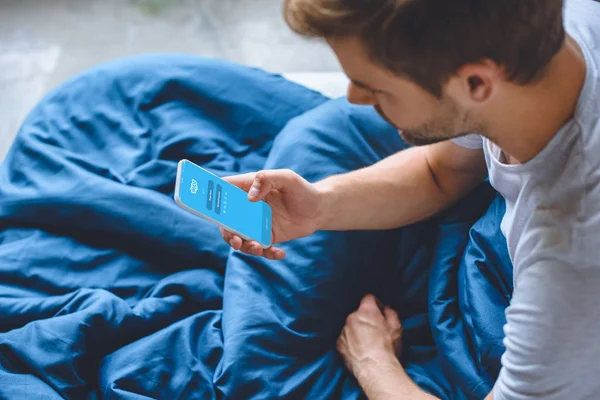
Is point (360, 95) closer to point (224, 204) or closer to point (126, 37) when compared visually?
point (224, 204)

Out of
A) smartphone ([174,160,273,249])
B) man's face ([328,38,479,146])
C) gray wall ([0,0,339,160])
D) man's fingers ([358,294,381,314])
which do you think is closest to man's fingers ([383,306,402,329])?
man's fingers ([358,294,381,314])

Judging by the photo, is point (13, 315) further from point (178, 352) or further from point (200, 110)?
Answer: point (200, 110)

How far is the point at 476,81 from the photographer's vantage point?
2.33 ft

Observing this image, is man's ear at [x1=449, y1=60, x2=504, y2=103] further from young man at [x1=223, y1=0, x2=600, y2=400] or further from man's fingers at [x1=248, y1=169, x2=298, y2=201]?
man's fingers at [x1=248, y1=169, x2=298, y2=201]

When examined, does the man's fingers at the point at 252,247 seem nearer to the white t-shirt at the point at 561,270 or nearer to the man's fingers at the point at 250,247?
the man's fingers at the point at 250,247

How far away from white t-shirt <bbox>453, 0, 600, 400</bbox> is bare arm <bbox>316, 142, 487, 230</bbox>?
30cm

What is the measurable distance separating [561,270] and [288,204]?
0.42 meters

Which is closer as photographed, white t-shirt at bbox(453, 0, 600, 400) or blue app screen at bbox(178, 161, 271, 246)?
white t-shirt at bbox(453, 0, 600, 400)

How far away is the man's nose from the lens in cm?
79

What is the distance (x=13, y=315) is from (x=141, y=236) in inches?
8.5

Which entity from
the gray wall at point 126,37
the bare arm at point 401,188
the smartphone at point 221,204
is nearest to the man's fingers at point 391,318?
the bare arm at point 401,188

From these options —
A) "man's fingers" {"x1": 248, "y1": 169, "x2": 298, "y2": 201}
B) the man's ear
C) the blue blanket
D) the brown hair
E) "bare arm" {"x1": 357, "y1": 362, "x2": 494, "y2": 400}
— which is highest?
the brown hair

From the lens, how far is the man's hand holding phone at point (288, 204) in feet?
3.19

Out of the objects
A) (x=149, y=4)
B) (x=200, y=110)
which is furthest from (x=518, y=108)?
(x=149, y=4)
